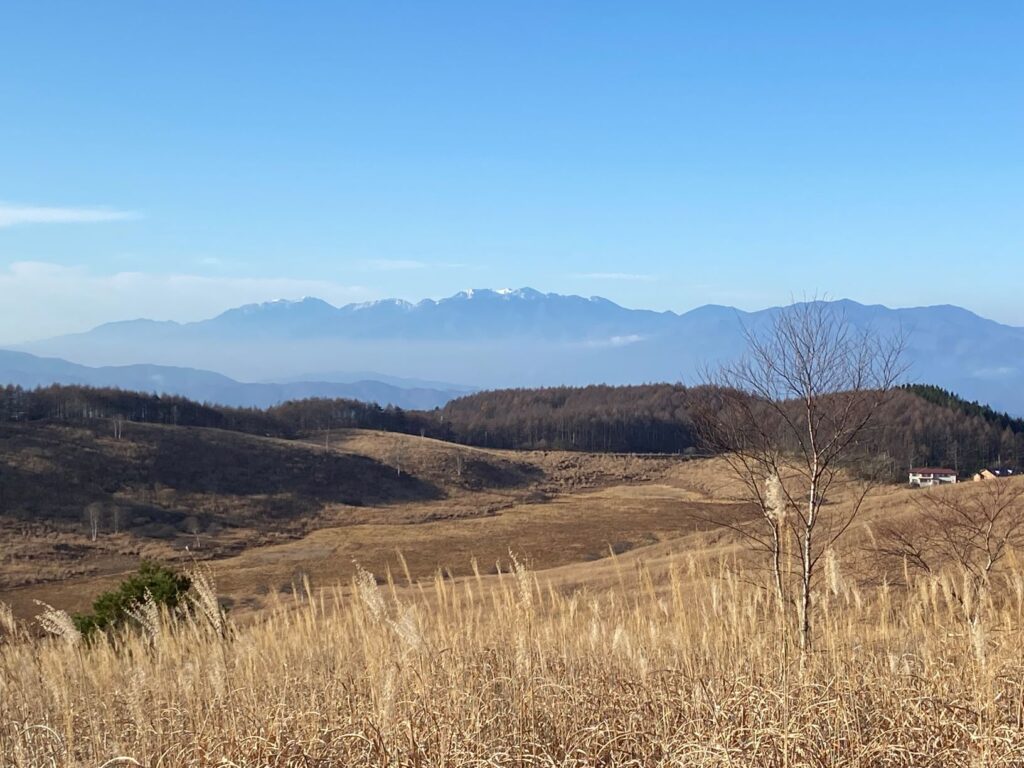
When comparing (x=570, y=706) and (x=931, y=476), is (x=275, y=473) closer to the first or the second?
(x=931, y=476)

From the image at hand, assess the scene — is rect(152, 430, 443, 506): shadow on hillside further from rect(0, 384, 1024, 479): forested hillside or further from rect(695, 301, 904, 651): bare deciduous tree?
rect(695, 301, 904, 651): bare deciduous tree

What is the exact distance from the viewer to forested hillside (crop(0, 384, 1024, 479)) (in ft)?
247

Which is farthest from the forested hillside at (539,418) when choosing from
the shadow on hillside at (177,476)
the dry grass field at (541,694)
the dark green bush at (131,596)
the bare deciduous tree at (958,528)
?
the dry grass field at (541,694)

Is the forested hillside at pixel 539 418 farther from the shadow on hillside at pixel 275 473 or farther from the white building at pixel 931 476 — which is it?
the shadow on hillside at pixel 275 473

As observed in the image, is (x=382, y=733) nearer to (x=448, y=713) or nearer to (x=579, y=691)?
(x=448, y=713)

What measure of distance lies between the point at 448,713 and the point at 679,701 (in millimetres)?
1332

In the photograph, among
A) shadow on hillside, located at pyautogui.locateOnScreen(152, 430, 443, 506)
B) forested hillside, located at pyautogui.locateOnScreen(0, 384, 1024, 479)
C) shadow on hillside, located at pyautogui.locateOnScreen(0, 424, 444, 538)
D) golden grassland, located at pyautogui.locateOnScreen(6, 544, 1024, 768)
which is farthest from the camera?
forested hillside, located at pyautogui.locateOnScreen(0, 384, 1024, 479)

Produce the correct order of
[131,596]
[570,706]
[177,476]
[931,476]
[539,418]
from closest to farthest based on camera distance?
[570,706], [131,596], [931,476], [177,476], [539,418]

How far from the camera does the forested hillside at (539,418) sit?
75438mm

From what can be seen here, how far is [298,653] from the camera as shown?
7.92 m

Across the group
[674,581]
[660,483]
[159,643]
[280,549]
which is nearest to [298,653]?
[159,643]

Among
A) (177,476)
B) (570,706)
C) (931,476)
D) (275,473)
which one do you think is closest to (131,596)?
(570,706)

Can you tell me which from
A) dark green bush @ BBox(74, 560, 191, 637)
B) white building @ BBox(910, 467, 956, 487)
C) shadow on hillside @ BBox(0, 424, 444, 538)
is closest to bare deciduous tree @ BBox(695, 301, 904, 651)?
dark green bush @ BBox(74, 560, 191, 637)

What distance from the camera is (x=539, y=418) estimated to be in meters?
134
